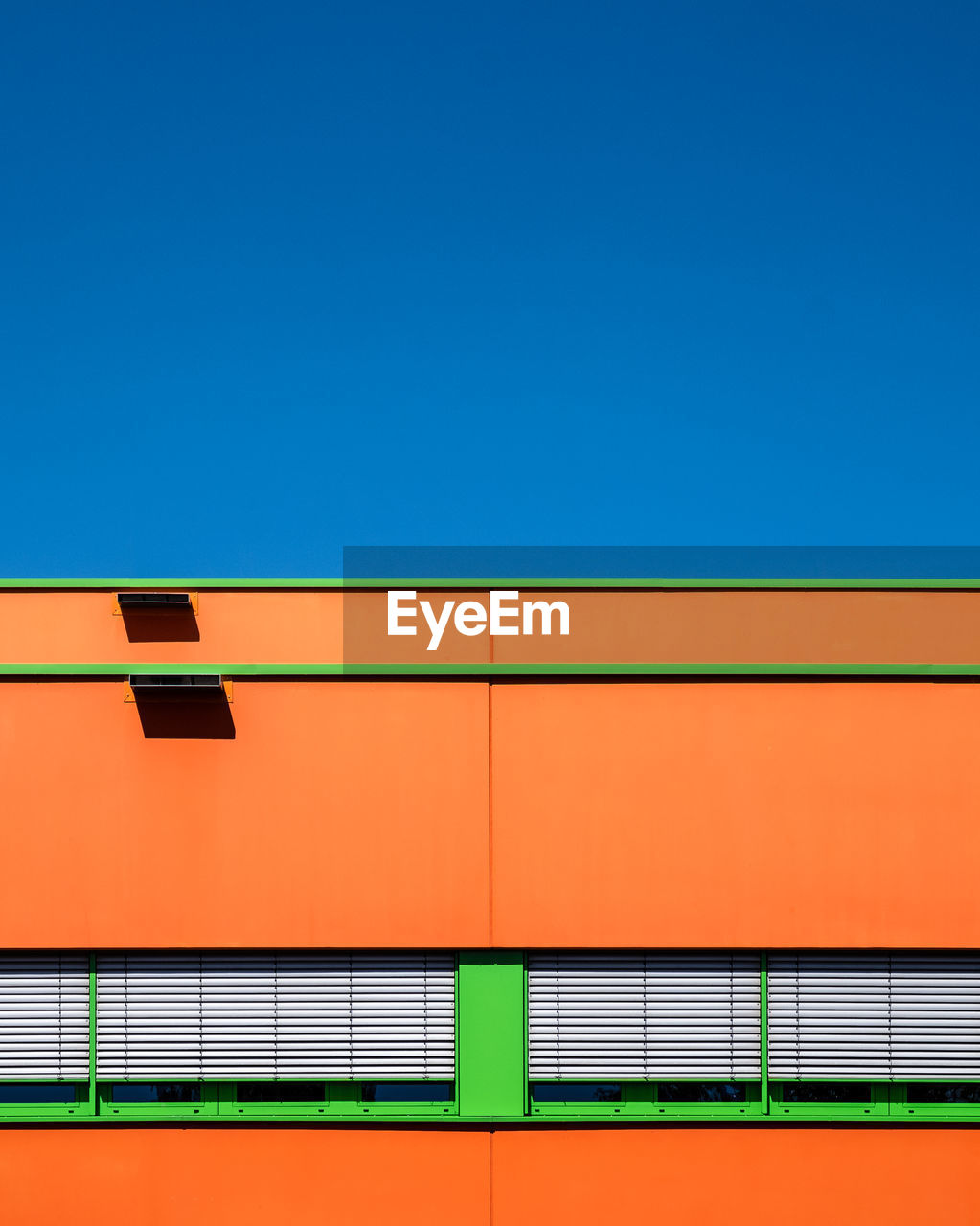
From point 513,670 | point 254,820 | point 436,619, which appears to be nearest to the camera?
point 254,820

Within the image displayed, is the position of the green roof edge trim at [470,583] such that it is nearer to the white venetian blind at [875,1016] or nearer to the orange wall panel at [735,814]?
the orange wall panel at [735,814]

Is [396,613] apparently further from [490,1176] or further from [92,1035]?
[490,1176]

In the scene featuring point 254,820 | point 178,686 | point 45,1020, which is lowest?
point 45,1020

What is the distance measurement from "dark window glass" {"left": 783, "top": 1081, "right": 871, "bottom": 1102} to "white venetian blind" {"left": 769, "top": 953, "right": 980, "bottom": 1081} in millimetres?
121

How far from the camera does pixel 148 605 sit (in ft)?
26.3

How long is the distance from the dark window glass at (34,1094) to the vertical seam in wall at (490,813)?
3392 mm

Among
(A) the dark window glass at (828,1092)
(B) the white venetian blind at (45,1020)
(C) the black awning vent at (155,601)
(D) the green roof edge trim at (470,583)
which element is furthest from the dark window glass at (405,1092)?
(C) the black awning vent at (155,601)

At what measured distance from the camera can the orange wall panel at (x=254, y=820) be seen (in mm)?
7789

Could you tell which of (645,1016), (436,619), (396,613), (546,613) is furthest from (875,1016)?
(396,613)

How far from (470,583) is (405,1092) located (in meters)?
3.87

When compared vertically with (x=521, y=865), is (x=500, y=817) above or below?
above

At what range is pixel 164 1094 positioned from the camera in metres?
7.82

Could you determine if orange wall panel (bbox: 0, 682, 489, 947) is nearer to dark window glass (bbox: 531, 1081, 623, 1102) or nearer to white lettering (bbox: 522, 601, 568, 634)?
white lettering (bbox: 522, 601, 568, 634)

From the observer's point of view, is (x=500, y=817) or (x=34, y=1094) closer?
(x=34, y=1094)
